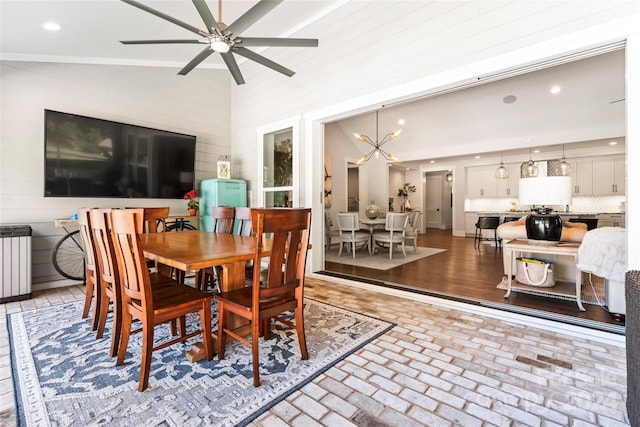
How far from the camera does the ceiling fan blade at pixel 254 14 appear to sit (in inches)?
83.6

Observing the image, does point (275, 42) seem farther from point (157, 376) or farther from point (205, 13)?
point (157, 376)

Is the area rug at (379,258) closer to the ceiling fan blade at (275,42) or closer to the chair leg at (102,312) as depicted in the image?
the ceiling fan blade at (275,42)

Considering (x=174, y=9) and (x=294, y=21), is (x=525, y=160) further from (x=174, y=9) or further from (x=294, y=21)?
(x=174, y=9)

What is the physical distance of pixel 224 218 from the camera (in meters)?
3.41

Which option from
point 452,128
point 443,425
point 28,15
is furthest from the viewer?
point 452,128

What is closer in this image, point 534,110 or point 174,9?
point 174,9

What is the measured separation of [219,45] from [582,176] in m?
9.73

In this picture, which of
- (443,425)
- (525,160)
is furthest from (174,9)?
(525,160)

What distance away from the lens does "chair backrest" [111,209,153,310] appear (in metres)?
1.70

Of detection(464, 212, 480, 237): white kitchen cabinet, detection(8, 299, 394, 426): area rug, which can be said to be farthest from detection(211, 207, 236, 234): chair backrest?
detection(464, 212, 480, 237): white kitchen cabinet

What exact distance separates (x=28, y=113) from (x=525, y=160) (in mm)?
11018

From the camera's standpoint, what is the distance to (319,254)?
183 inches

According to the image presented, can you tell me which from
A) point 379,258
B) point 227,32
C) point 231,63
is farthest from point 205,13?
point 379,258

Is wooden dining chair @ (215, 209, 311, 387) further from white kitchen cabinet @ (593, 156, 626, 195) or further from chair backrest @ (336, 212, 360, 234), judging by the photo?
white kitchen cabinet @ (593, 156, 626, 195)
